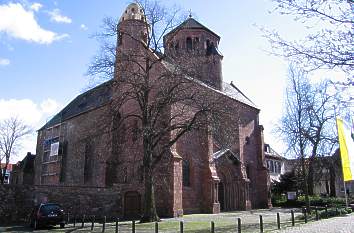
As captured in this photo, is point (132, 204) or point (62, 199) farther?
point (132, 204)

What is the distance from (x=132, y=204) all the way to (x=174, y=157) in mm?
5191

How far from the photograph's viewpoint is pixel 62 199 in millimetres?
26219

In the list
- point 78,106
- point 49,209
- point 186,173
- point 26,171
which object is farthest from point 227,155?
point 26,171

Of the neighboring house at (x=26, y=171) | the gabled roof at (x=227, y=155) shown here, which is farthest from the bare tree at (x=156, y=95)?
the neighboring house at (x=26, y=171)

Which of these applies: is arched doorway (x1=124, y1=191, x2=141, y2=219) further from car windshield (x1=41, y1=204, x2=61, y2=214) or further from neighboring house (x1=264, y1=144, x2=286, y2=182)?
neighboring house (x1=264, y1=144, x2=286, y2=182)

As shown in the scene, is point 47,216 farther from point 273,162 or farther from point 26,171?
point 273,162

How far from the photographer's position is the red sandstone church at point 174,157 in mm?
27719

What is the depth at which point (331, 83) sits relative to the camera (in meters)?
8.48

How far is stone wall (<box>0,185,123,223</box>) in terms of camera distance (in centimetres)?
2456

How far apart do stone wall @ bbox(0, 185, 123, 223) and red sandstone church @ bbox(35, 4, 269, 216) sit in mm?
435

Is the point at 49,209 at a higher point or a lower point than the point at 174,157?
lower

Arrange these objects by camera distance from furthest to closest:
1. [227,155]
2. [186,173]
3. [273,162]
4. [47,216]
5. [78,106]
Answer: [273,162], [78,106], [227,155], [186,173], [47,216]

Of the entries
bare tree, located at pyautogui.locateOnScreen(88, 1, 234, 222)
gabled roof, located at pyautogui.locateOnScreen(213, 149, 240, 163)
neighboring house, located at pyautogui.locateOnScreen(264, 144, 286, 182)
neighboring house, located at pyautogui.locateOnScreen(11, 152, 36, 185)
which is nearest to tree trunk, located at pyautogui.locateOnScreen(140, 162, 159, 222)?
bare tree, located at pyautogui.locateOnScreen(88, 1, 234, 222)

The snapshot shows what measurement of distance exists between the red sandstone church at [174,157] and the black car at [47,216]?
193 inches
